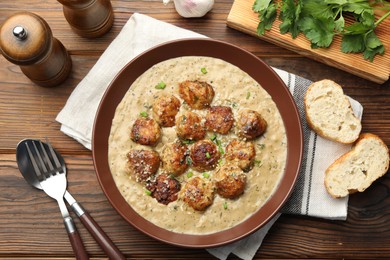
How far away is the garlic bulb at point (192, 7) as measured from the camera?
3.44m

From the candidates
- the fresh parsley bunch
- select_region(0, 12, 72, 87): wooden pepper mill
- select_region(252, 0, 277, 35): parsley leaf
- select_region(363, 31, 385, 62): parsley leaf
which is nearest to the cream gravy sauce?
select_region(252, 0, 277, 35): parsley leaf

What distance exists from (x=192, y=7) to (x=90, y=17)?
2.25ft

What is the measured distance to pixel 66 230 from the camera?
332cm

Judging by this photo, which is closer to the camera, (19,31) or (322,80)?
(19,31)

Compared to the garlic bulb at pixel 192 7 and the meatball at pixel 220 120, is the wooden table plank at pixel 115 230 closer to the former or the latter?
the meatball at pixel 220 120

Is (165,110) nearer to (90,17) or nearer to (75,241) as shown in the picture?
(90,17)

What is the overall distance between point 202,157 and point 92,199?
816 mm

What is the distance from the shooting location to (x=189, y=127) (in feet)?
10.5

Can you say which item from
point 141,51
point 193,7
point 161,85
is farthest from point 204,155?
point 193,7

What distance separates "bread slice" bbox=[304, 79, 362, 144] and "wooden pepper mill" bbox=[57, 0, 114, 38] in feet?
4.76

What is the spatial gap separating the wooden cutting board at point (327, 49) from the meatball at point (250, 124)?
0.62 m

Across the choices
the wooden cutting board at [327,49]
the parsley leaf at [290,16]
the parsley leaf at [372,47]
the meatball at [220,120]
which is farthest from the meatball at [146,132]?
the parsley leaf at [372,47]

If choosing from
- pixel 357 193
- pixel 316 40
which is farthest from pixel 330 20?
pixel 357 193

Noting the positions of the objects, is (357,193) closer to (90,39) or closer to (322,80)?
(322,80)
